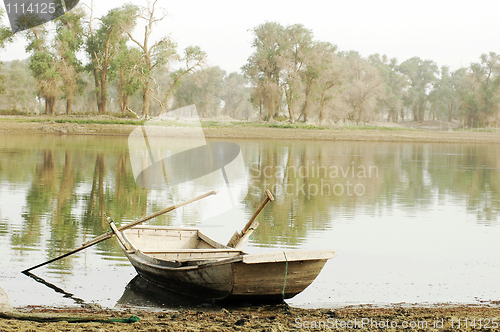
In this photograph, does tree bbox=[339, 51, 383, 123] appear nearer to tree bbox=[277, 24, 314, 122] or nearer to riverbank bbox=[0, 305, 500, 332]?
tree bbox=[277, 24, 314, 122]

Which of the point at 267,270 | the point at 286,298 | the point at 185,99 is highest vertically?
the point at 185,99

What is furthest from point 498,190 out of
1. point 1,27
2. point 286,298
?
point 1,27

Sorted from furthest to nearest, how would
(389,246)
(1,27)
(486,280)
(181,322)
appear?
(1,27) → (389,246) → (486,280) → (181,322)

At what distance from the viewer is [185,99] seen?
99625 millimetres

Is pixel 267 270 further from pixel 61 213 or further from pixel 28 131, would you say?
pixel 28 131

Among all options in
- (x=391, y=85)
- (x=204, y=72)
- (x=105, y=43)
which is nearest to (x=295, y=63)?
(x=204, y=72)

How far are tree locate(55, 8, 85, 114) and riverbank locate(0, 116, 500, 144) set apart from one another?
8.13 metres

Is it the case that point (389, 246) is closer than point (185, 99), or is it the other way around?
point (389, 246)

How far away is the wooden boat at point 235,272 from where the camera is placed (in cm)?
674

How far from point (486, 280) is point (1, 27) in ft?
191

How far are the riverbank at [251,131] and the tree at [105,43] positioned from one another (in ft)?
30.6

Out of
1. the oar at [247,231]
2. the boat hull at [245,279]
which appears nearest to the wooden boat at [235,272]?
Result: the boat hull at [245,279]

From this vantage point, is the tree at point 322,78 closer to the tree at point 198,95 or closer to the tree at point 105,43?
the tree at point 105,43

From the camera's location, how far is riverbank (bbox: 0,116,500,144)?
4944 centimetres
